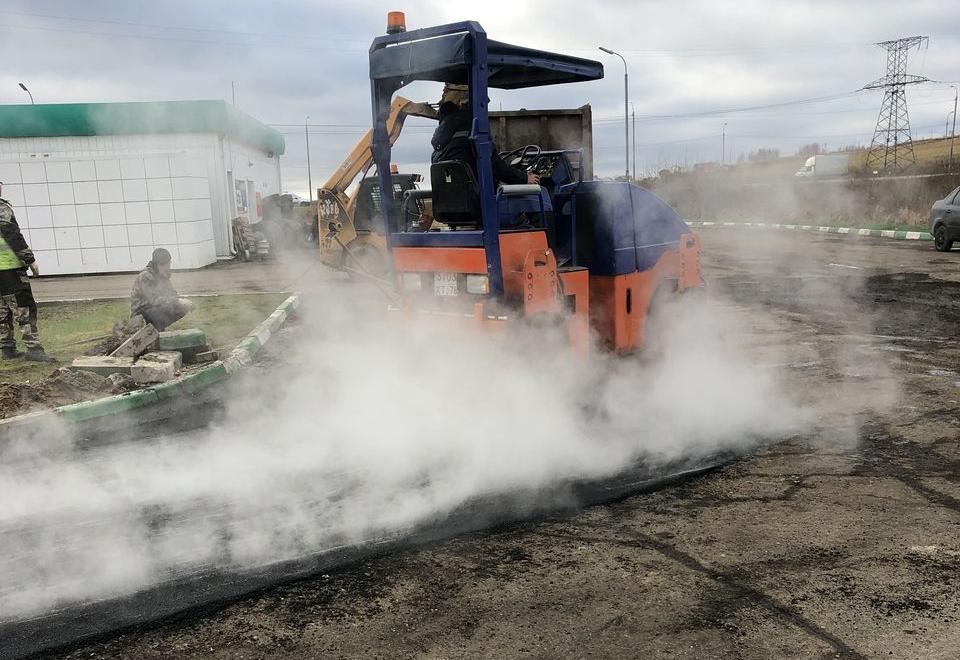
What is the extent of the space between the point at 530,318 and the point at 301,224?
1803 centimetres

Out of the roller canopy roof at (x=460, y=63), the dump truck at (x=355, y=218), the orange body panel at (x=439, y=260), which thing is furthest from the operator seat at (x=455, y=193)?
the dump truck at (x=355, y=218)

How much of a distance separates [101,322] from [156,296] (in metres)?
2.41

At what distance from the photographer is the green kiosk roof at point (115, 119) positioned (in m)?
16.3

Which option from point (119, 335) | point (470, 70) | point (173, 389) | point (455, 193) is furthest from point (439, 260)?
point (119, 335)

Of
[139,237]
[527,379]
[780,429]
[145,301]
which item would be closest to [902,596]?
[780,429]

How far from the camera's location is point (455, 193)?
182 inches

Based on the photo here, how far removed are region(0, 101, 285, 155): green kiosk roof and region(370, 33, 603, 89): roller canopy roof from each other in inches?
533

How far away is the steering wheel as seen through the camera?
16.7ft

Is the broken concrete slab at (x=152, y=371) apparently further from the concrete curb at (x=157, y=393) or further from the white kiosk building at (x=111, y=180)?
the white kiosk building at (x=111, y=180)

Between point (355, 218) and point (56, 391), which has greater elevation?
point (355, 218)

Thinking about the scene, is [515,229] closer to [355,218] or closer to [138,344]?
[138,344]

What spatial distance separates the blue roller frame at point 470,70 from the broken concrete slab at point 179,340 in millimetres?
2701

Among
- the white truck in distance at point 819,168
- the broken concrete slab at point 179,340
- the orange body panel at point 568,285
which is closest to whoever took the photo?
the orange body panel at point 568,285

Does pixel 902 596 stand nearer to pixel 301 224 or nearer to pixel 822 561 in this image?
pixel 822 561
